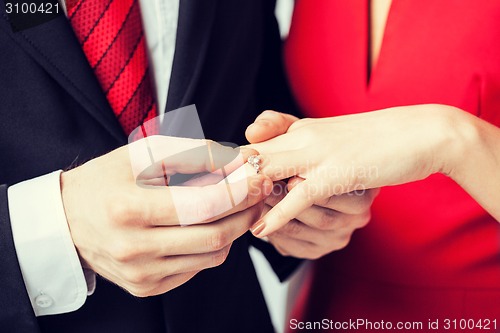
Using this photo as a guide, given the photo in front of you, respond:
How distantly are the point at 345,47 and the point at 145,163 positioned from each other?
1.29 feet

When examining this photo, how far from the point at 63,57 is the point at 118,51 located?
0.24 ft

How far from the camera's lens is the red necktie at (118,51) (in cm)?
70

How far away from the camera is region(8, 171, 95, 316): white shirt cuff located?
0.66m

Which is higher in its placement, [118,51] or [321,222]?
[118,51]

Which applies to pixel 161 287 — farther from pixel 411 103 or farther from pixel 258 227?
pixel 411 103

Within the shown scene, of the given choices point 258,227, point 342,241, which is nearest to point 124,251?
point 258,227

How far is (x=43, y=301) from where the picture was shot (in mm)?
699

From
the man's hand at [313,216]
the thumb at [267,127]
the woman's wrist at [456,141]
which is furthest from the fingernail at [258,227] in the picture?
the woman's wrist at [456,141]

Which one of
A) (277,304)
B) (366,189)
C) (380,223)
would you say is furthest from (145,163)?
(277,304)

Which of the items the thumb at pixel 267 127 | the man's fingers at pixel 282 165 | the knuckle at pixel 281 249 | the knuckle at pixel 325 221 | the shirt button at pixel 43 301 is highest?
the thumb at pixel 267 127

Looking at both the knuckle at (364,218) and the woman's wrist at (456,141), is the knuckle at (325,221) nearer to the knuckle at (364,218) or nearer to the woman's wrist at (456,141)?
the knuckle at (364,218)

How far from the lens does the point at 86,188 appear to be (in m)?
0.64

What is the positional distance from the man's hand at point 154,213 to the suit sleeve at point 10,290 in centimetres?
7

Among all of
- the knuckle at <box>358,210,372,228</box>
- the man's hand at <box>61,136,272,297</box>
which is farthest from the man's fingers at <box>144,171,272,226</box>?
the knuckle at <box>358,210,372,228</box>
